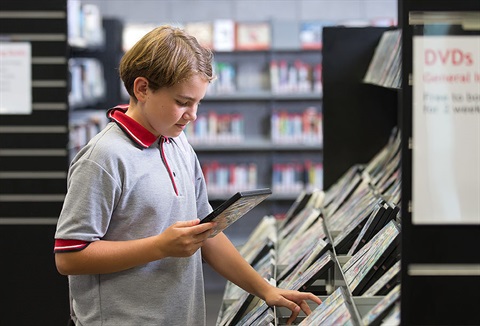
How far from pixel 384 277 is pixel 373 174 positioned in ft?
6.51

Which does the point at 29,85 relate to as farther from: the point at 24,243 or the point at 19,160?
the point at 24,243

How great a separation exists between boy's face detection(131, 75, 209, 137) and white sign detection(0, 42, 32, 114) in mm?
2719

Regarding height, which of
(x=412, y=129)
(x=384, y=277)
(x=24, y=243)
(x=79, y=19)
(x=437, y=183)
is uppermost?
(x=79, y=19)

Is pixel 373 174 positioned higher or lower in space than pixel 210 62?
lower

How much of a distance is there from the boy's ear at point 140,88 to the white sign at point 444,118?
0.82 metres

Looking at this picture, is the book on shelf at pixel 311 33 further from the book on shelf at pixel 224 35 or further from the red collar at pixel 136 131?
the red collar at pixel 136 131

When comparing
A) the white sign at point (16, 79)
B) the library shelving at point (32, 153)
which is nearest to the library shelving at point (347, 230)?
the library shelving at point (32, 153)

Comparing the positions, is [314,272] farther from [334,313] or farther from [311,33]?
[311,33]

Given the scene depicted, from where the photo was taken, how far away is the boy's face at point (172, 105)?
2.32 meters

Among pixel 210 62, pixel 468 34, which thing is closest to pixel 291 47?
pixel 210 62

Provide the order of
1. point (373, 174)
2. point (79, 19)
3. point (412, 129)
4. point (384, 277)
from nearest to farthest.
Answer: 1. point (412, 129)
2. point (384, 277)
3. point (373, 174)
4. point (79, 19)

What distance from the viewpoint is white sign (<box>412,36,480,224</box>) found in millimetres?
1787

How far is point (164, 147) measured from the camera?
2.44 metres

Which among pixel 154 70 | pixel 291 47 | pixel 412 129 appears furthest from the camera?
pixel 291 47
